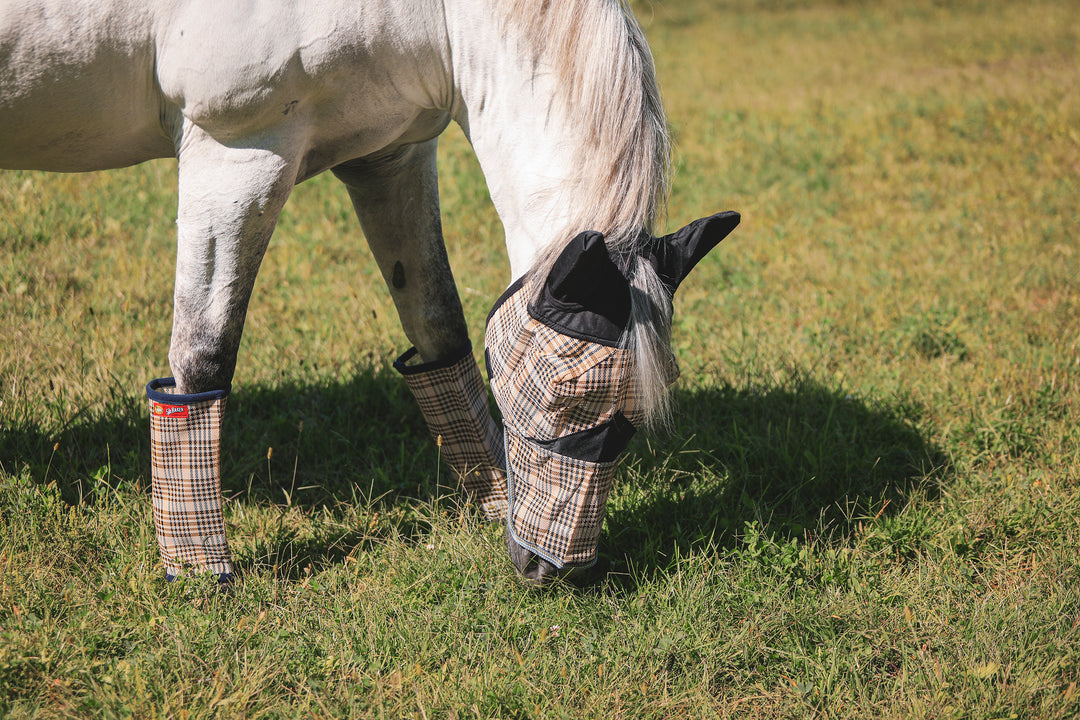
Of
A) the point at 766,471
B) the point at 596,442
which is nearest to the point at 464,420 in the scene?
the point at 596,442

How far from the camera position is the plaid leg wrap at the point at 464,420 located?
3090 millimetres

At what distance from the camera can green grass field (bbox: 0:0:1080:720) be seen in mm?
2326

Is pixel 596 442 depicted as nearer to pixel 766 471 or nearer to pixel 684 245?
pixel 684 245

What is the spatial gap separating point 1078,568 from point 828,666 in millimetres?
1042

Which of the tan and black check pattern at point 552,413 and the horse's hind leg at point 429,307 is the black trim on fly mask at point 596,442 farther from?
the horse's hind leg at point 429,307

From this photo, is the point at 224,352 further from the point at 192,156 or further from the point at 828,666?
the point at 828,666

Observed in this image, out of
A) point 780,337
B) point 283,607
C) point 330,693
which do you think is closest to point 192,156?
point 283,607

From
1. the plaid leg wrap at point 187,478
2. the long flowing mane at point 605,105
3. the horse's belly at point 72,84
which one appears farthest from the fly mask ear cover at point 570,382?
the horse's belly at point 72,84

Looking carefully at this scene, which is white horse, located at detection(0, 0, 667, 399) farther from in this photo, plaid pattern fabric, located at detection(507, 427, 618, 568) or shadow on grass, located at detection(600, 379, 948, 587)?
shadow on grass, located at detection(600, 379, 948, 587)

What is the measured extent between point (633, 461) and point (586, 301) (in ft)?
4.80

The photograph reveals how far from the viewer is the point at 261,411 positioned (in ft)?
12.2

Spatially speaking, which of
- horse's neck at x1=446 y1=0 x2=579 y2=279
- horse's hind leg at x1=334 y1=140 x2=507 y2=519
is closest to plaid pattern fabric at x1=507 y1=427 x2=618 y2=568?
horse's neck at x1=446 y1=0 x2=579 y2=279

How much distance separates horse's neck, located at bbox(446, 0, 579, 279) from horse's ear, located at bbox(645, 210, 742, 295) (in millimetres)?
247

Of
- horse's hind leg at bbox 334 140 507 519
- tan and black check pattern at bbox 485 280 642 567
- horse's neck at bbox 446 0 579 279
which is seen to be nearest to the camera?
Result: tan and black check pattern at bbox 485 280 642 567
